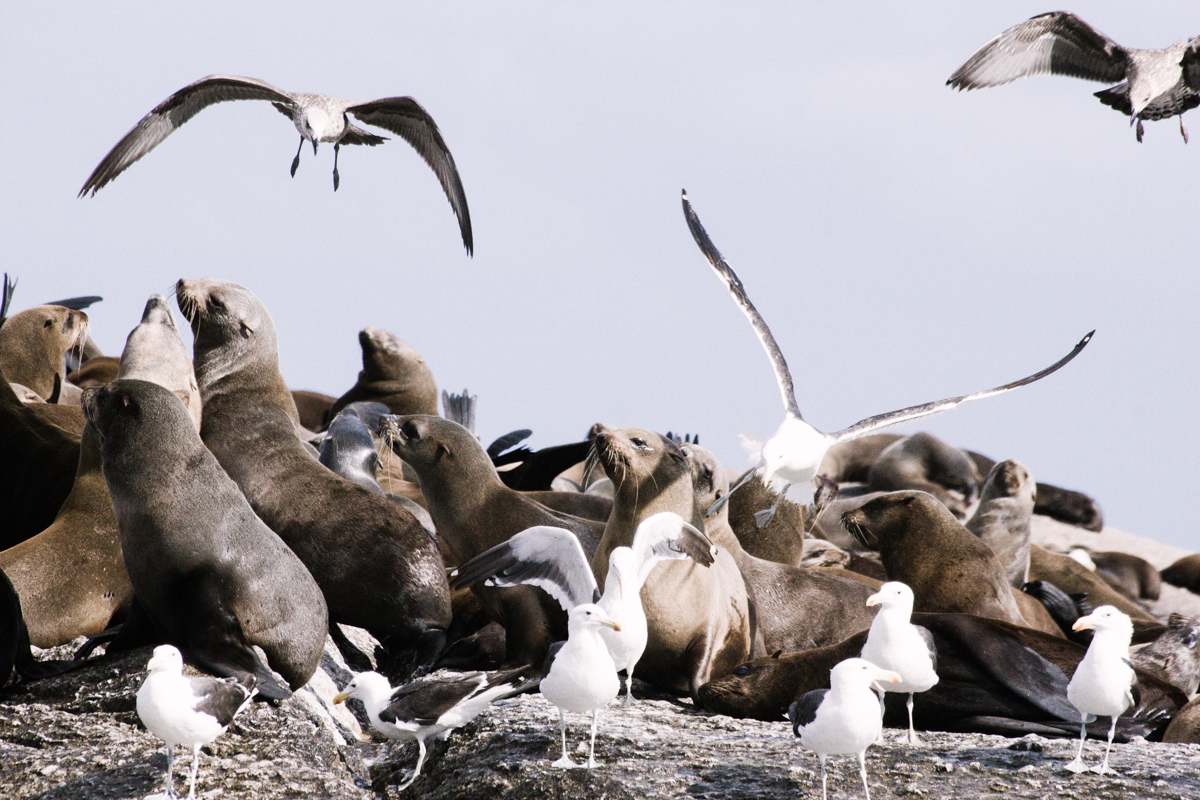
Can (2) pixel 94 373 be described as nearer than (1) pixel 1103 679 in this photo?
No

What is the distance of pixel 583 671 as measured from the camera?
14.7ft

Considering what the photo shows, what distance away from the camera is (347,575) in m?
6.82

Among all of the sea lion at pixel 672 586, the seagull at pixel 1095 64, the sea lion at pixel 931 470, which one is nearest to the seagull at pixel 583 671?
the sea lion at pixel 672 586

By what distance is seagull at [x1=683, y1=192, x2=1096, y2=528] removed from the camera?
22.9 ft

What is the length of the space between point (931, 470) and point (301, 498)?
11.1 m

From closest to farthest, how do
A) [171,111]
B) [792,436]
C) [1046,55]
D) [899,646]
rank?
1. [899,646]
2. [792,436]
3. [171,111]
4. [1046,55]

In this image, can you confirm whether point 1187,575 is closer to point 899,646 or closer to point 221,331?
point 899,646

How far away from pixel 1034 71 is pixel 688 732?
10.0 meters

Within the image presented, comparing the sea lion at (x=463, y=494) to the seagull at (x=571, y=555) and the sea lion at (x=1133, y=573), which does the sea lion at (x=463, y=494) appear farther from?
the sea lion at (x=1133, y=573)

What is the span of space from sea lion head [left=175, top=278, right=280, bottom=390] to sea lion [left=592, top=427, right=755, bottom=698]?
2548 mm

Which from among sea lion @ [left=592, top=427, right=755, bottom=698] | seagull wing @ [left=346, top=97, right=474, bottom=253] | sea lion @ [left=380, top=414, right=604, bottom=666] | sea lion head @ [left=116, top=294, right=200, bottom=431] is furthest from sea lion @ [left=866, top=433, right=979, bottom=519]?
sea lion head @ [left=116, top=294, right=200, bottom=431]

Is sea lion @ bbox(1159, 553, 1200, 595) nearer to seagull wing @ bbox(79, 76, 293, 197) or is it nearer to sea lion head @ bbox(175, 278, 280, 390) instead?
seagull wing @ bbox(79, 76, 293, 197)

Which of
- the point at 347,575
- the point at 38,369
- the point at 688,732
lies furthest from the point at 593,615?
the point at 38,369

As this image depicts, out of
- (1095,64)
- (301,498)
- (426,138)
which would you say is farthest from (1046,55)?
(301,498)
